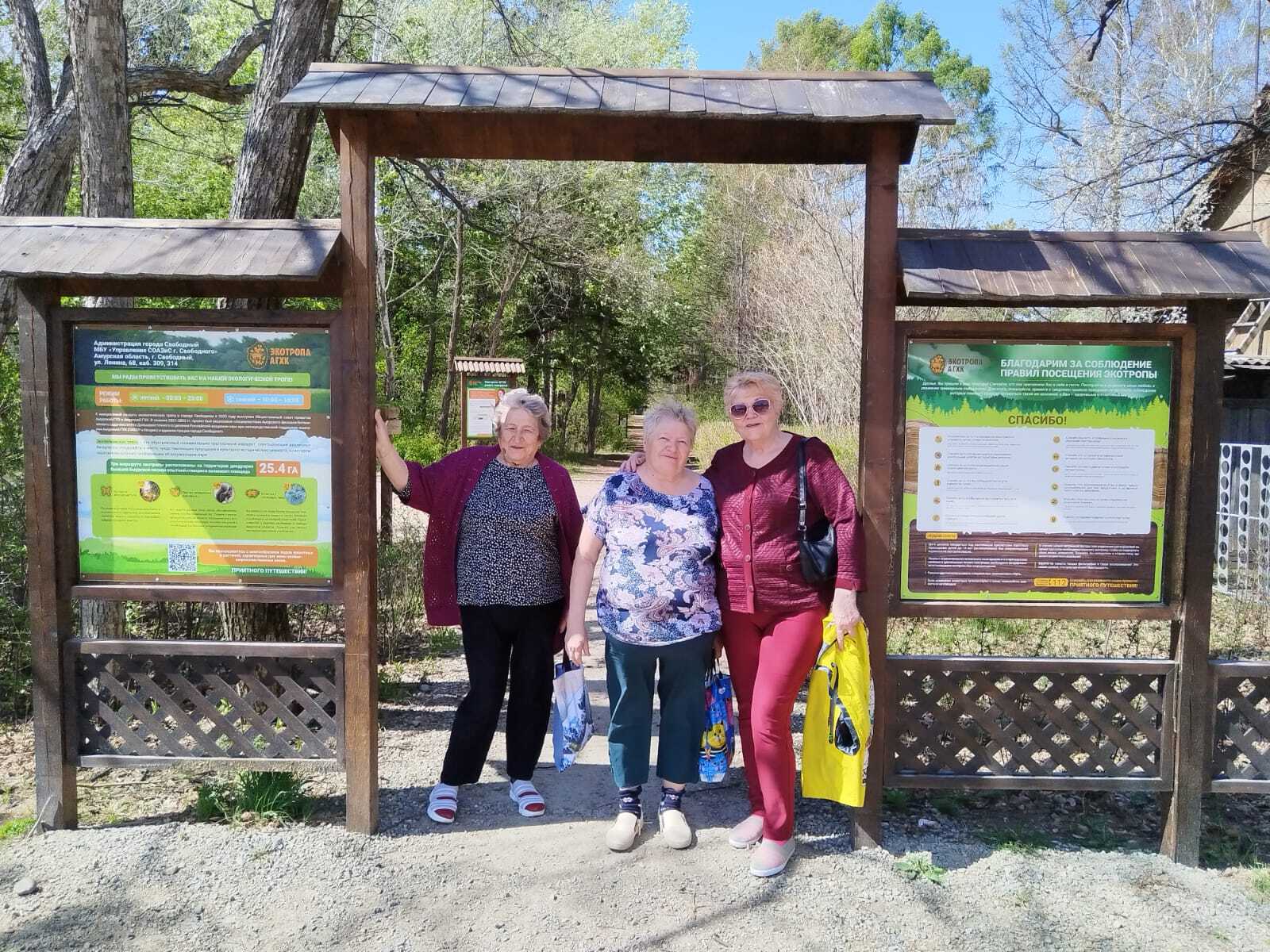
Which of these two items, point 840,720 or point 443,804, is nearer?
point 840,720

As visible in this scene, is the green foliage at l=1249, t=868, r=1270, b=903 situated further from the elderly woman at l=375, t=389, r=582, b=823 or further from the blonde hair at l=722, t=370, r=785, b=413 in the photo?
the elderly woman at l=375, t=389, r=582, b=823

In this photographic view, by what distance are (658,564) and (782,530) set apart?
1.64ft

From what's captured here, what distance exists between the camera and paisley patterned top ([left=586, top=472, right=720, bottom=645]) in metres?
3.60

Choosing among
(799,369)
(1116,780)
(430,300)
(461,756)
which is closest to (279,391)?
(461,756)

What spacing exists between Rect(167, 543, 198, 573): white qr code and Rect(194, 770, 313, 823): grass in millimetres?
984

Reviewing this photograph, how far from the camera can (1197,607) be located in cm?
372

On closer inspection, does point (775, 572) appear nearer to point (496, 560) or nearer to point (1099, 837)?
point (496, 560)

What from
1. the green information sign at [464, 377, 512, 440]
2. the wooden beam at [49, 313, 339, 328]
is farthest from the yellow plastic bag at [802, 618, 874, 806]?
the green information sign at [464, 377, 512, 440]

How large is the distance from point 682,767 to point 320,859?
1500 mm

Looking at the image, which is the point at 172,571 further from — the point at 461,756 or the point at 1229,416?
the point at 1229,416

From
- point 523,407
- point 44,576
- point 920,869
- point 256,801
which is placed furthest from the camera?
point 256,801

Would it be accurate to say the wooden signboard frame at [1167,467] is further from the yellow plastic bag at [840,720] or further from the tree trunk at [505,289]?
the tree trunk at [505,289]

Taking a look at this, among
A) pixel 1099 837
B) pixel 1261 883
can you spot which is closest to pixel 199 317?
pixel 1099 837

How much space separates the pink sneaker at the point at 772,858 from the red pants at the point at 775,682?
0.09 feet
